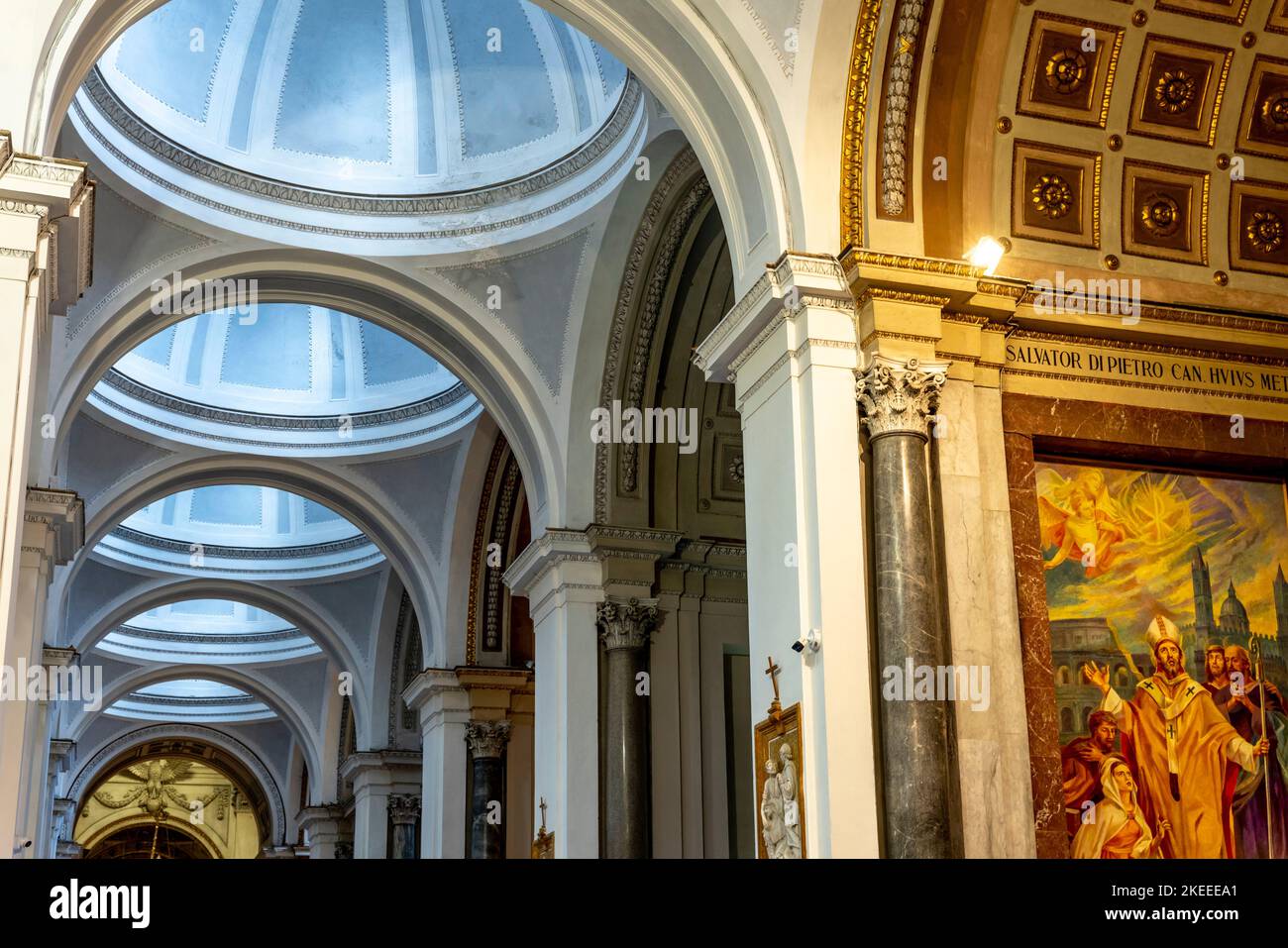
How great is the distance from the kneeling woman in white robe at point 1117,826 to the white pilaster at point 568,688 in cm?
528

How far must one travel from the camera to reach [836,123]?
372 inches

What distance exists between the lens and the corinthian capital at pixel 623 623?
13742mm

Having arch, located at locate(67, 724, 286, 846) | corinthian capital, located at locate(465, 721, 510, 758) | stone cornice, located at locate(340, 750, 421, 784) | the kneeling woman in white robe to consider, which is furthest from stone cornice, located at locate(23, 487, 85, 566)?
arch, located at locate(67, 724, 286, 846)

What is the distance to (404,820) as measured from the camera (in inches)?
867

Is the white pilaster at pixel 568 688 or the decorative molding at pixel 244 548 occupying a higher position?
the decorative molding at pixel 244 548

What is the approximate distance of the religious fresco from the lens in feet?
30.1

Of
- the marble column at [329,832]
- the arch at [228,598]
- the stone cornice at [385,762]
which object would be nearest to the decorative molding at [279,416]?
the arch at [228,598]

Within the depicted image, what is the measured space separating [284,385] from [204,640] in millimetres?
9447

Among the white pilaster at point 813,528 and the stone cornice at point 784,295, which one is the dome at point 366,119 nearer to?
the stone cornice at point 784,295

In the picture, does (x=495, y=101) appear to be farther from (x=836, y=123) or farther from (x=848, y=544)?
(x=848, y=544)

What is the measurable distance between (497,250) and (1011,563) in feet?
24.8

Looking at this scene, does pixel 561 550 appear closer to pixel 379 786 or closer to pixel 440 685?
pixel 440 685
